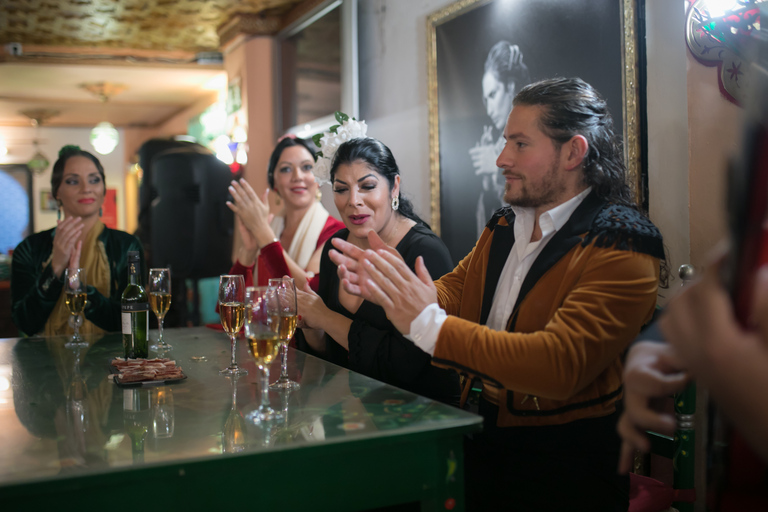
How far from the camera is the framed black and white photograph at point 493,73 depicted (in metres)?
2.13

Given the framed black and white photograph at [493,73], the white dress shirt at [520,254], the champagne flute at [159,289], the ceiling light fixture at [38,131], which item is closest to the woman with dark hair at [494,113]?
the framed black and white photograph at [493,73]

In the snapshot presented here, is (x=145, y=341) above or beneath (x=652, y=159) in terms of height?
beneath

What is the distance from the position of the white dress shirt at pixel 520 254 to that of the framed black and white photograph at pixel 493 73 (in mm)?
685

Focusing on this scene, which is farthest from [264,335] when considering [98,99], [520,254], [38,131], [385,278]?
[38,131]

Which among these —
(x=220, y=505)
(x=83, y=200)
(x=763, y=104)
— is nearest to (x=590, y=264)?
(x=763, y=104)

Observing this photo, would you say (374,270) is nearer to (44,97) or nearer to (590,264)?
(590,264)

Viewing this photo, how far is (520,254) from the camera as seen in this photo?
1575 mm

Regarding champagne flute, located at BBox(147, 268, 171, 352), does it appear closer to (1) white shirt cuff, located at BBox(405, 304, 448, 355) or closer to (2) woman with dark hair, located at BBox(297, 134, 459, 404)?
(2) woman with dark hair, located at BBox(297, 134, 459, 404)

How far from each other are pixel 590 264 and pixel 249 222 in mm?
1776

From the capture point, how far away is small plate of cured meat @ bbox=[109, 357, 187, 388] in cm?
137

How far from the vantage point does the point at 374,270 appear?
4.43 feet

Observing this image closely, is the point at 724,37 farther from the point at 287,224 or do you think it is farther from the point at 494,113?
the point at 287,224

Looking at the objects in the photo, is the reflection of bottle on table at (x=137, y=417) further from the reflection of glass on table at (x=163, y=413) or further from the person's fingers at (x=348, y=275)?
the person's fingers at (x=348, y=275)

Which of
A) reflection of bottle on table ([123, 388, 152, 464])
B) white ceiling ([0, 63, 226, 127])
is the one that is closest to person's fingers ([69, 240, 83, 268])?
reflection of bottle on table ([123, 388, 152, 464])
